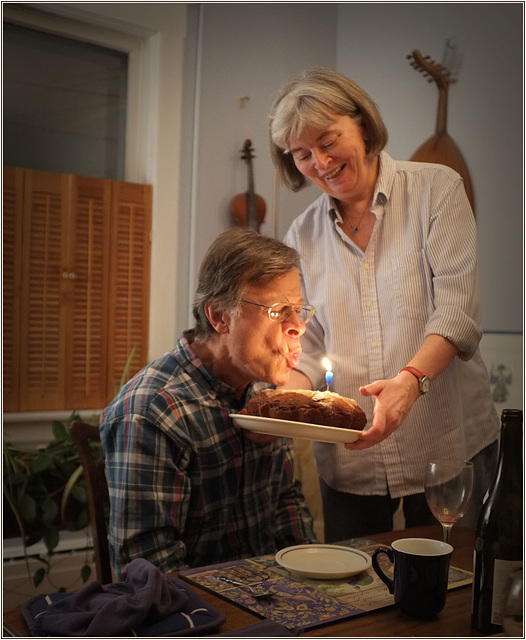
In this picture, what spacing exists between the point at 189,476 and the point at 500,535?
70 cm

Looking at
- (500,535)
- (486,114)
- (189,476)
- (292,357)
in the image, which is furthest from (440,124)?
(500,535)

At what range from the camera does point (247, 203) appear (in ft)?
11.0

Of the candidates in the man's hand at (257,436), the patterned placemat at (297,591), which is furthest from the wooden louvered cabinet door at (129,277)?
the patterned placemat at (297,591)

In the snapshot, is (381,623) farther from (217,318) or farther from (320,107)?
(320,107)

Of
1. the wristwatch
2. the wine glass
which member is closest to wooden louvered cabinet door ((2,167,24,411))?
the wristwatch

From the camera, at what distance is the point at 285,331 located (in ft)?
5.35

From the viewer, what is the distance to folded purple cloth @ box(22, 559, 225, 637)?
92 cm

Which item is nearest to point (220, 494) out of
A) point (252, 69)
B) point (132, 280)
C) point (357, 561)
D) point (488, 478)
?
point (357, 561)

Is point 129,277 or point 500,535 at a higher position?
point 129,277

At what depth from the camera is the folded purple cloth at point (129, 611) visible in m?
0.92

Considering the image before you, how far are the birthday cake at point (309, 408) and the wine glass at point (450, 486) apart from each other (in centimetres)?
28

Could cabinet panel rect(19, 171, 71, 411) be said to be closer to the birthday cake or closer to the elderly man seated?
the elderly man seated

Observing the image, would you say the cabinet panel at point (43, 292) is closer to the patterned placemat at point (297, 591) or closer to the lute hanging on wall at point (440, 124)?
the lute hanging on wall at point (440, 124)

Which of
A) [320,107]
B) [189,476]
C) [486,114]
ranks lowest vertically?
[189,476]
